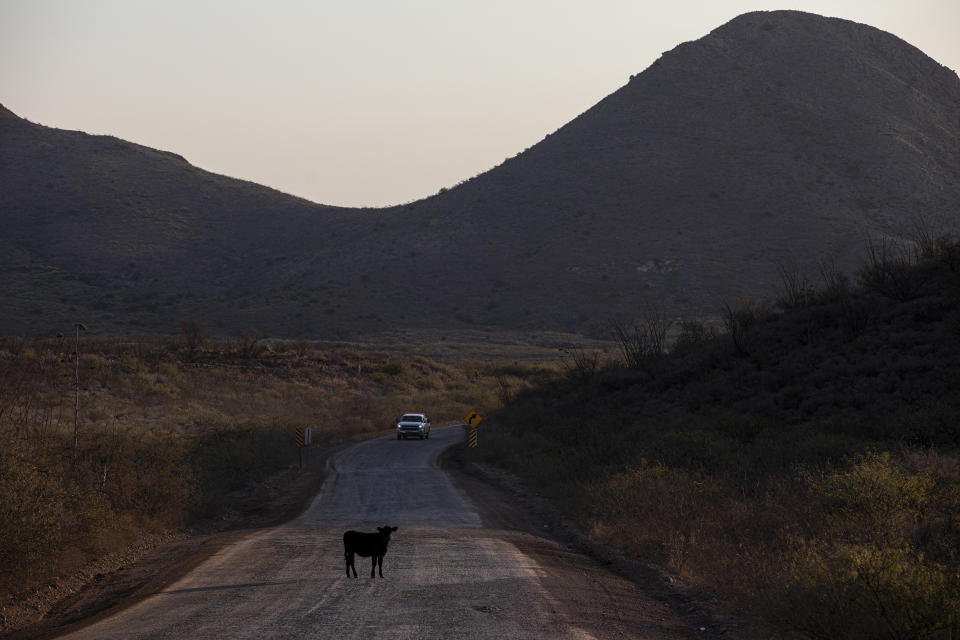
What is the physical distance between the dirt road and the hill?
6910cm

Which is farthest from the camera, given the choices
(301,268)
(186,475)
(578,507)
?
(301,268)

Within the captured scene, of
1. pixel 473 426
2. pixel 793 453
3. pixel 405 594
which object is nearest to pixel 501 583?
pixel 405 594

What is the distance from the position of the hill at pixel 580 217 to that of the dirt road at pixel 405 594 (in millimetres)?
69104

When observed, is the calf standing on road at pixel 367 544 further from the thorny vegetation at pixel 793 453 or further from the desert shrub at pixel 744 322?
the desert shrub at pixel 744 322

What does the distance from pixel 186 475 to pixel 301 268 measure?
8987cm

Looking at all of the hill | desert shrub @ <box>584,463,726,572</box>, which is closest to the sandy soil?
desert shrub @ <box>584,463,726,572</box>

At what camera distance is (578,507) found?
19266 millimetres

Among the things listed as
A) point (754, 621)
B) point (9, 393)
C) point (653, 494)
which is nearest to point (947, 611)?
point (754, 621)

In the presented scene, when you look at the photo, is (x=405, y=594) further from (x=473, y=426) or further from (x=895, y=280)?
(x=895, y=280)

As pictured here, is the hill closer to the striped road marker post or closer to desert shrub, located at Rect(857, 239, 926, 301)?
the striped road marker post

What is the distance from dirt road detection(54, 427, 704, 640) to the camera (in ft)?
30.0

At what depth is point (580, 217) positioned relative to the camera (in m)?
101

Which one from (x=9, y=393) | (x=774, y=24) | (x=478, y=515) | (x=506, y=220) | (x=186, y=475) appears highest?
(x=774, y=24)

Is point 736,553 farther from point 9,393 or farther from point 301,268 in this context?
point 301,268
